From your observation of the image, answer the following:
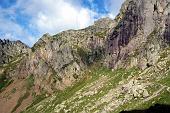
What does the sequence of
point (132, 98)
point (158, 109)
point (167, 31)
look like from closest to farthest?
point (158, 109)
point (132, 98)
point (167, 31)

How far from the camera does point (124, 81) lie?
621 ft

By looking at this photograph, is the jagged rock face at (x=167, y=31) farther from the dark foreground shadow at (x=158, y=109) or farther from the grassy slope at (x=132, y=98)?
the dark foreground shadow at (x=158, y=109)

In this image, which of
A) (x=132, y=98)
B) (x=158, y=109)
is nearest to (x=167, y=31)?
(x=132, y=98)

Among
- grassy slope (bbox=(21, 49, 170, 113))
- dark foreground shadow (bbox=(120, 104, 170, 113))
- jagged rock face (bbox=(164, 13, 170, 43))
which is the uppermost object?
jagged rock face (bbox=(164, 13, 170, 43))

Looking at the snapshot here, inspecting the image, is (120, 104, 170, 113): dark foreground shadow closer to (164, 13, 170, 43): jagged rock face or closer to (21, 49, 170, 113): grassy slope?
(21, 49, 170, 113): grassy slope

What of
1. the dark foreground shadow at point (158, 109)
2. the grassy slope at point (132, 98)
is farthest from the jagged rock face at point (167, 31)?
the dark foreground shadow at point (158, 109)

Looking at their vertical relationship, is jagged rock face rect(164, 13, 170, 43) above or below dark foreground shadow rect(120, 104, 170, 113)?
above

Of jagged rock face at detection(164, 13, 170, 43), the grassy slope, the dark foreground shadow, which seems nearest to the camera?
the dark foreground shadow

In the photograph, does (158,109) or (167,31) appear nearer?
(158,109)

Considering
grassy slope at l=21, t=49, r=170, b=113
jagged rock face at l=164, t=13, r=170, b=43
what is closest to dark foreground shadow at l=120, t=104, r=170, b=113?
grassy slope at l=21, t=49, r=170, b=113

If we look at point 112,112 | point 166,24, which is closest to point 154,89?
point 112,112

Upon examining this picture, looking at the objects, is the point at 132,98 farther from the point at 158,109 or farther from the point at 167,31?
the point at 167,31

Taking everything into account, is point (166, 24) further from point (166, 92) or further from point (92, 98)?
point (166, 92)

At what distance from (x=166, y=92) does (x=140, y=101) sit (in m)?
14.0
